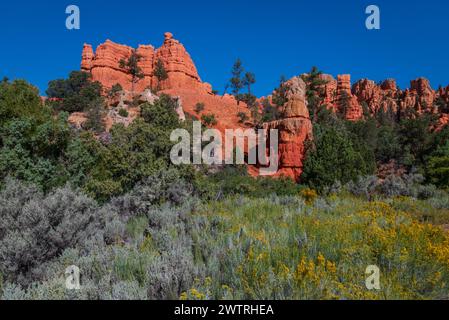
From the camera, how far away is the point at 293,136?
112ft

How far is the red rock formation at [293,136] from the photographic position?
33656 mm

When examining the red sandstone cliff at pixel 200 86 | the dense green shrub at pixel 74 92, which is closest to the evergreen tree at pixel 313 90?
the red sandstone cliff at pixel 200 86

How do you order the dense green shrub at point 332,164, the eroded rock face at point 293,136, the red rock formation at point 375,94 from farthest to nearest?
the red rock formation at point 375,94, the eroded rock face at point 293,136, the dense green shrub at point 332,164

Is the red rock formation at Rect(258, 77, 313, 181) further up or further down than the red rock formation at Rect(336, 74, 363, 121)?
further down

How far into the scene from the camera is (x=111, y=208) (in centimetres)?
807

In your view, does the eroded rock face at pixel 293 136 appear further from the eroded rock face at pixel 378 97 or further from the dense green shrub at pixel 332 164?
the eroded rock face at pixel 378 97

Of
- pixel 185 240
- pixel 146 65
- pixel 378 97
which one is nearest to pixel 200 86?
pixel 146 65

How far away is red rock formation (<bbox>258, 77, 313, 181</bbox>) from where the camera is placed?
33656 mm

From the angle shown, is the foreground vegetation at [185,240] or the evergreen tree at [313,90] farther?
the evergreen tree at [313,90]

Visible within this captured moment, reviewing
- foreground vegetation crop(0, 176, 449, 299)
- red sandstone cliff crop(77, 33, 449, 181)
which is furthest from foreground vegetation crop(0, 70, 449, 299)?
red sandstone cliff crop(77, 33, 449, 181)

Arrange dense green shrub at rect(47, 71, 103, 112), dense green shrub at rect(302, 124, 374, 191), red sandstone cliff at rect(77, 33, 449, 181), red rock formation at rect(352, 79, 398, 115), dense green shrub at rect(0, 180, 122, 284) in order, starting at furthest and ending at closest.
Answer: red rock formation at rect(352, 79, 398, 115)
red sandstone cliff at rect(77, 33, 449, 181)
dense green shrub at rect(47, 71, 103, 112)
dense green shrub at rect(302, 124, 374, 191)
dense green shrub at rect(0, 180, 122, 284)

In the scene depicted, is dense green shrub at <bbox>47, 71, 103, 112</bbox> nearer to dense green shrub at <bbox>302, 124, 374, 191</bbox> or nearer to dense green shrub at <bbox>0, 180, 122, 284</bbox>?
dense green shrub at <bbox>302, 124, 374, 191</bbox>
